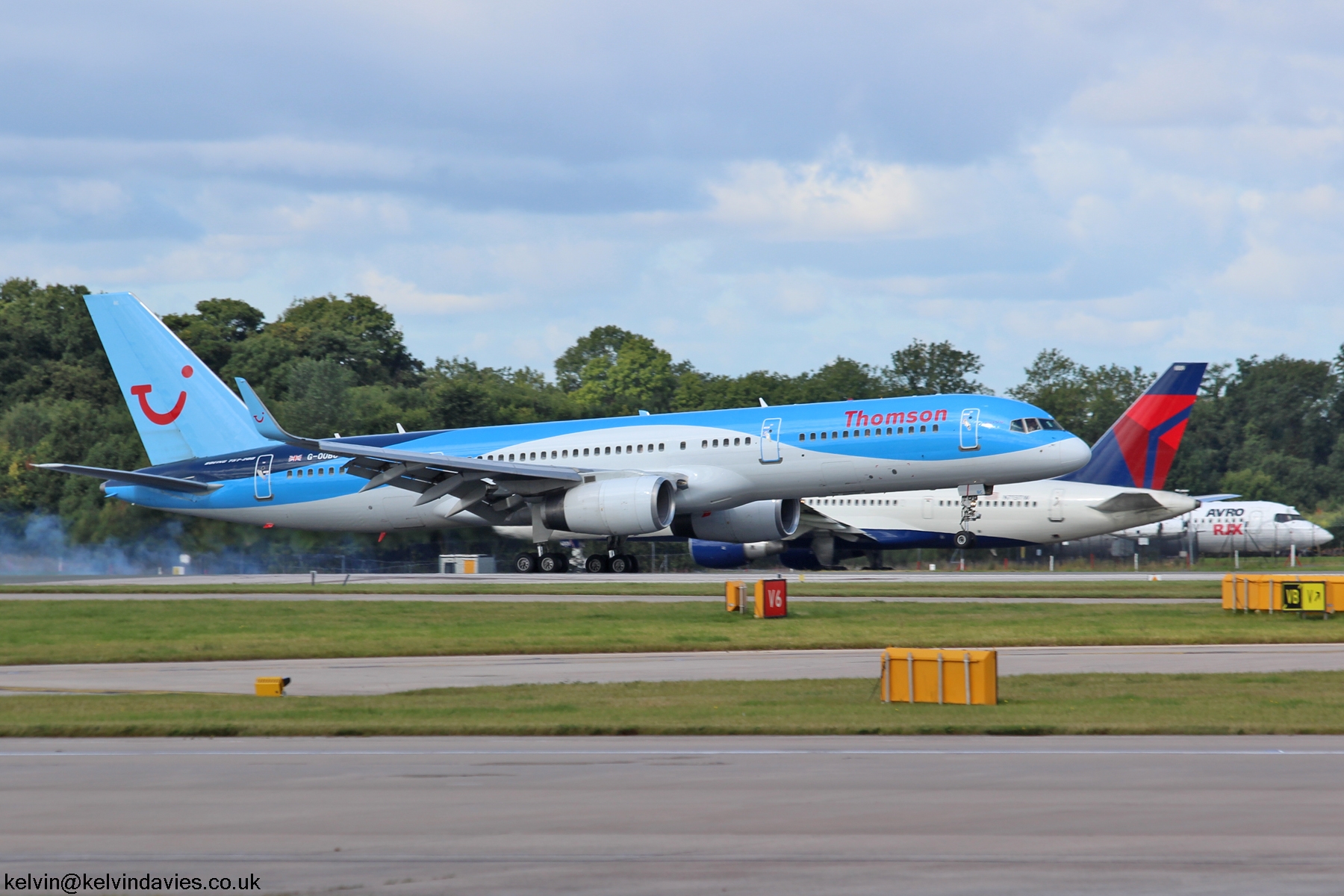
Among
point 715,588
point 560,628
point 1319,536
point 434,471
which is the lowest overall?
point 560,628

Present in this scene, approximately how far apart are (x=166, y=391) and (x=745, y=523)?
2193 cm

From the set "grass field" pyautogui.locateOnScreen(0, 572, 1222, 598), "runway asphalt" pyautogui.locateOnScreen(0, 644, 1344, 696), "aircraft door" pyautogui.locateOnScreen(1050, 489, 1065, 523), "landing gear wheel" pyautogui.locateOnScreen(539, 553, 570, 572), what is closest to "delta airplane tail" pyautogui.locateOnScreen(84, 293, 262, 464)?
"grass field" pyautogui.locateOnScreen(0, 572, 1222, 598)

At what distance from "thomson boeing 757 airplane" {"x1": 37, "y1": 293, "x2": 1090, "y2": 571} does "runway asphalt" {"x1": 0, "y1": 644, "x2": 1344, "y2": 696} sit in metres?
18.3

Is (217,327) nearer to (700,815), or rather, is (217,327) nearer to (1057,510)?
(1057,510)

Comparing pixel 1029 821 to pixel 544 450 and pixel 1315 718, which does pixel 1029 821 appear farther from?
pixel 544 450

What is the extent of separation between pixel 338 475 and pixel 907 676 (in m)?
36.0

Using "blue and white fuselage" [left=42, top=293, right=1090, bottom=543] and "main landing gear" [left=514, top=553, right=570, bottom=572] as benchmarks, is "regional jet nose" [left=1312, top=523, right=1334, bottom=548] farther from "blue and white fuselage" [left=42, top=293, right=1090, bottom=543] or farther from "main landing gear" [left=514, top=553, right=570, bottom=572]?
"main landing gear" [left=514, top=553, right=570, bottom=572]

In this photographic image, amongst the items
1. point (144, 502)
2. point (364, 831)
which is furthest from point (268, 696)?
point (144, 502)

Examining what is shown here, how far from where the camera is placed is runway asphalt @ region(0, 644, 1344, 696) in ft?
64.2

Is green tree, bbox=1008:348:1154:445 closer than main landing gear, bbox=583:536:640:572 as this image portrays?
No

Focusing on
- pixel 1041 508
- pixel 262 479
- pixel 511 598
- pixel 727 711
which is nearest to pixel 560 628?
pixel 511 598

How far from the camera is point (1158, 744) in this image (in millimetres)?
13141

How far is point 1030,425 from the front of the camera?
4172cm

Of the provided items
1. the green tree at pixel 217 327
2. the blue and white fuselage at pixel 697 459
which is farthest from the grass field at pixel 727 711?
the green tree at pixel 217 327
